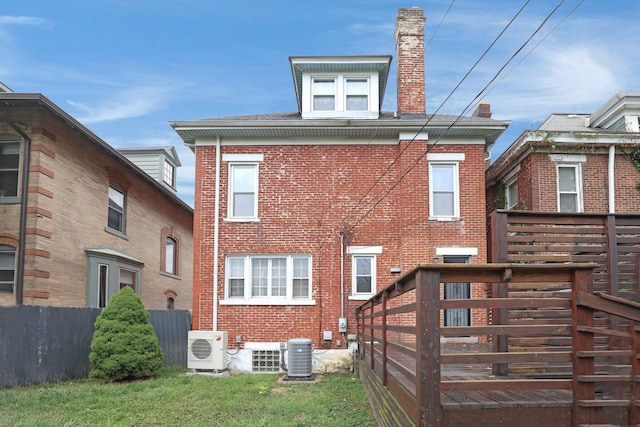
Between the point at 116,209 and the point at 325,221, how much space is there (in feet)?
24.8

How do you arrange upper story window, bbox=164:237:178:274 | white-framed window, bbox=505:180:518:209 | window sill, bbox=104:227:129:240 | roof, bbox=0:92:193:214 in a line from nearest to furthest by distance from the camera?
roof, bbox=0:92:193:214, white-framed window, bbox=505:180:518:209, window sill, bbox=104:227:129:240, upper story window, bbox=164:237:178:274

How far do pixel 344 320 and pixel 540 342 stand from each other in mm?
7685

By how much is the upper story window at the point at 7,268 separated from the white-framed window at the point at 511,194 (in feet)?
43.0

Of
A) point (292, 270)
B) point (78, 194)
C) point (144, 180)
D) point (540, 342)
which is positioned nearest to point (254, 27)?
point (292, 270)

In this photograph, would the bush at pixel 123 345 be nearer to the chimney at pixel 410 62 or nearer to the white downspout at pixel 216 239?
the white downspout at pixel 216 239

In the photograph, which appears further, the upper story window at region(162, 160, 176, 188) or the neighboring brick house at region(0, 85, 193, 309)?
the upper story window at region(162, 160, 176, 188)

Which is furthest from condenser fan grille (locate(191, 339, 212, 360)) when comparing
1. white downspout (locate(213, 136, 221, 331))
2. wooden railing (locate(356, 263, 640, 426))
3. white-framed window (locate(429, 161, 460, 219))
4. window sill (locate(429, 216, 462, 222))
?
wooden railing (locate(356, 263, 640, 426))

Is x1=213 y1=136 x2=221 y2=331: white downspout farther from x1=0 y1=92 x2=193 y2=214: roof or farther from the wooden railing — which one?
the wooden railing

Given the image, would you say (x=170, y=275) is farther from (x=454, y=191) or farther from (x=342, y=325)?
(x=454, y=191)

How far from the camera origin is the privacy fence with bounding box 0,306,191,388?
11.1 meters

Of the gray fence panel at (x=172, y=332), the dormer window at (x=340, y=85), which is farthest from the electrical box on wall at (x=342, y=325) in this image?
the dormer window at (x=340, y=85)

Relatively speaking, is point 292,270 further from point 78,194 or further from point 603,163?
point 603,163

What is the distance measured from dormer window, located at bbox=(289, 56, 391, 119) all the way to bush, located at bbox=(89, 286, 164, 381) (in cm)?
670

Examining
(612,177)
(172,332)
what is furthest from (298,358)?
(612,177)
